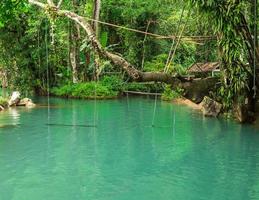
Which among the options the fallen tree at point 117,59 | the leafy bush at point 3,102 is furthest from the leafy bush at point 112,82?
the fallen tree at point 117,59

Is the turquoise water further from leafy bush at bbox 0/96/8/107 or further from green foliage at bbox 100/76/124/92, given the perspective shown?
green foliage at bbox 100/76/124/92

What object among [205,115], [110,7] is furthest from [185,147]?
[110,7]

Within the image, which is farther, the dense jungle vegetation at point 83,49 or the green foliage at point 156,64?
the green foliage at point 156,64

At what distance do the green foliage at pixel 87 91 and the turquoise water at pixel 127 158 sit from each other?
6.23m

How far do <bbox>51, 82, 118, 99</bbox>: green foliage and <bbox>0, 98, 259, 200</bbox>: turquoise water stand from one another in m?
6.23

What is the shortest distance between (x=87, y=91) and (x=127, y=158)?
12.7 m

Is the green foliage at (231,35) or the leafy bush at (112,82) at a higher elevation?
the green foliage at (231,35)

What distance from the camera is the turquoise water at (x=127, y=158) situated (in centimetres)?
708

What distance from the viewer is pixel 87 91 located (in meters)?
21.7

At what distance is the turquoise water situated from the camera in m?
7.08

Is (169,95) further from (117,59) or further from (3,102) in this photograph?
(117,59)

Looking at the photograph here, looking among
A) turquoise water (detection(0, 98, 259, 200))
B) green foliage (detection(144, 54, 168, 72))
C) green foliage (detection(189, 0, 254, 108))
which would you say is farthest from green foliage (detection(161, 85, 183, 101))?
green foliage (detection(189, 0, 254, 108))

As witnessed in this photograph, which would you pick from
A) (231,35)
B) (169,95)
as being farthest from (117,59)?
(169,95)

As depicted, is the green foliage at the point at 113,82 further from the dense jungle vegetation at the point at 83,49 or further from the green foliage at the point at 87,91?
the green foliage at the point at 87,91
